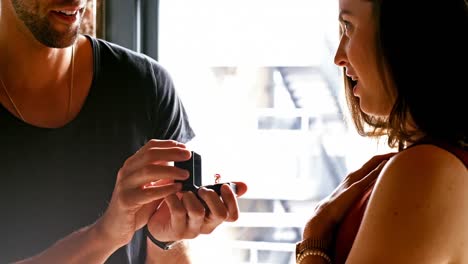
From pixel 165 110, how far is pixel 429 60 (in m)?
0.77

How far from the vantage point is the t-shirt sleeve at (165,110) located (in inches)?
64.8

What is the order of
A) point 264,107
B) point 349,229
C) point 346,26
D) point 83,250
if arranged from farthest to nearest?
point 264,107 → point 83,250 → point 346,26 → point 349,229

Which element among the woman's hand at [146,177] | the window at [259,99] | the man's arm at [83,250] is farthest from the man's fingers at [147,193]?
the window at [259,99]

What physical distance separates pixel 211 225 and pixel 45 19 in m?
0.56

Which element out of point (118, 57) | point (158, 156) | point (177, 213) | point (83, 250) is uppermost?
point (118, 57)

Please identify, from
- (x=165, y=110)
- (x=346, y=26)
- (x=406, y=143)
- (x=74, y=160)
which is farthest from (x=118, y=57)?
(x=406, y=143)

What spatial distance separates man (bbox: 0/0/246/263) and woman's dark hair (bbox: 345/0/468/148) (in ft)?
1.79

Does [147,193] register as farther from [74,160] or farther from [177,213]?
[74,160]

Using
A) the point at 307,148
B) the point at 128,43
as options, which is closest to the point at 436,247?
the point at 307,148

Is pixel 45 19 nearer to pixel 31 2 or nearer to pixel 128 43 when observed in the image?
pixel 31 2

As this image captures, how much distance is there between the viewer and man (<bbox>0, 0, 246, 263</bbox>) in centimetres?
142

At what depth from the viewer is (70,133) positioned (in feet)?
5.01

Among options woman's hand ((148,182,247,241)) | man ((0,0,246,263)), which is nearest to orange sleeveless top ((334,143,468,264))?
woman's hand ((148,182,247,241))

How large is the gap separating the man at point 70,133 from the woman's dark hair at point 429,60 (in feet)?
1.79
